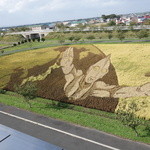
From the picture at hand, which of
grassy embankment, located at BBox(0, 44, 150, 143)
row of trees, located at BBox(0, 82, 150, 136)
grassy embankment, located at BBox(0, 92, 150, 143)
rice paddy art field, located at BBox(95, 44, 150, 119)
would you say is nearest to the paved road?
grassy embankment, located at BBox(0, 92, 150, 143)

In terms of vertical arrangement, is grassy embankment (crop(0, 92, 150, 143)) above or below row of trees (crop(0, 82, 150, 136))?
below

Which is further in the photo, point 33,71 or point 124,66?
point 33,71

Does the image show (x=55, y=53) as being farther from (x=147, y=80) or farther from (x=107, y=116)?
(x=107, y=116)

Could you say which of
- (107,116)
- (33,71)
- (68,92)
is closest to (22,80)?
(33,71)

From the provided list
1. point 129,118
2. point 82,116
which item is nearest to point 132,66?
point 82,116

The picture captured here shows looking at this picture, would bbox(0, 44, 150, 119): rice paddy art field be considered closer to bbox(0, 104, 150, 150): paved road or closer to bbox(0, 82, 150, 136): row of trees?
bbox(0, 82, 150, 136): row of trees

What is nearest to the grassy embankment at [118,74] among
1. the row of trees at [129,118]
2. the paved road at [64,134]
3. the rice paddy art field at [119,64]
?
the rice paddy art field at [119,64]

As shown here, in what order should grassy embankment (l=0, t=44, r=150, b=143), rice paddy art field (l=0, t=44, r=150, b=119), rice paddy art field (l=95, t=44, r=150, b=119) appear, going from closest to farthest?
grassy embankment (l=0, t=44, r=150, b=143) → rice paddy art field (l=95, t=44, r=150, b=119) → rice paddy art field (l=0, t=44, r=150, b=119)
